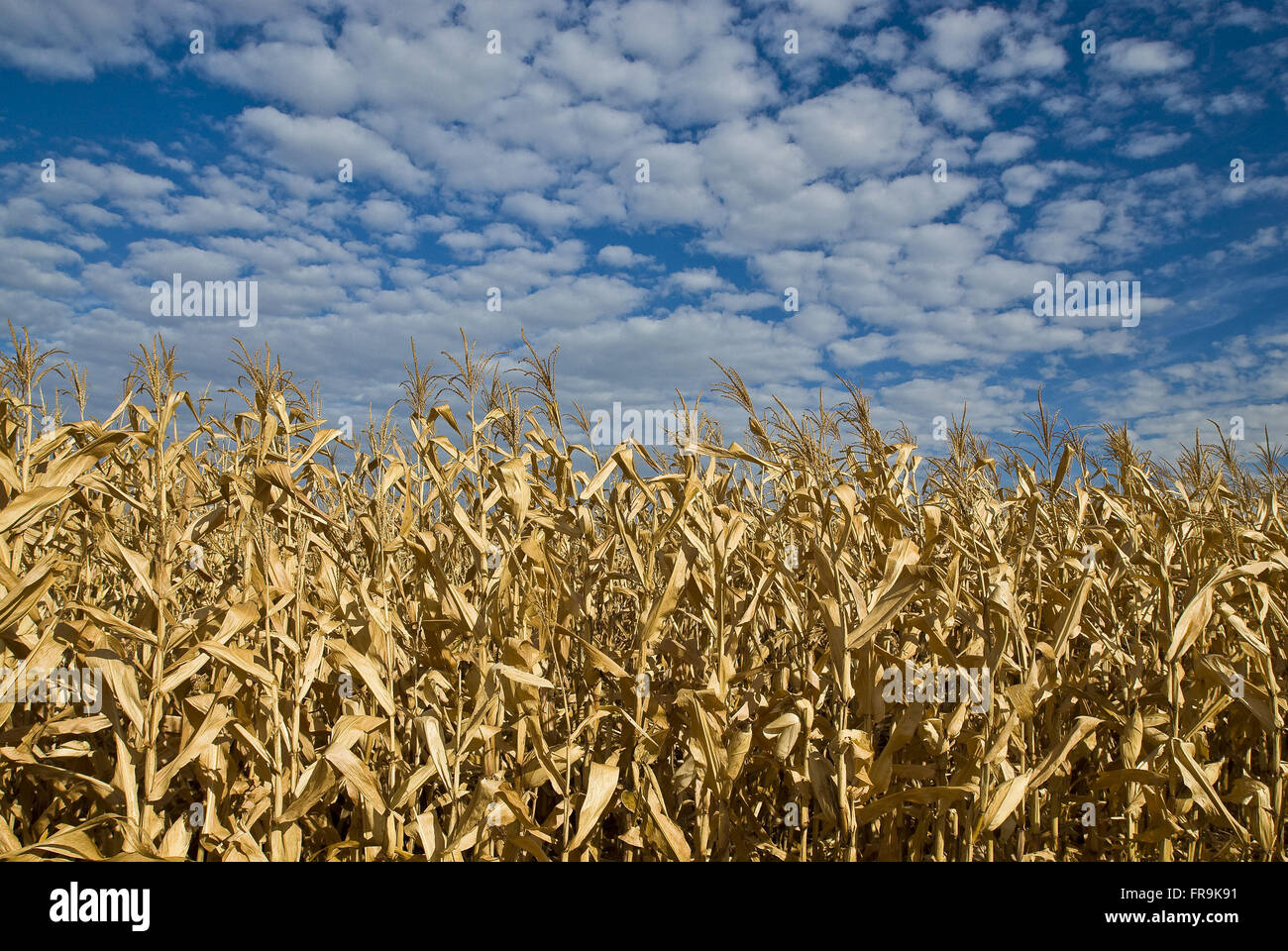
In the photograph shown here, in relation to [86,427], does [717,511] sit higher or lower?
lower

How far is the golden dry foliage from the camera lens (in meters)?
2.30

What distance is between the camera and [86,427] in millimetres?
2502

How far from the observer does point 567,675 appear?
2924 millimetres

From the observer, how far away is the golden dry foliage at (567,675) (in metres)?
2.30
